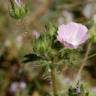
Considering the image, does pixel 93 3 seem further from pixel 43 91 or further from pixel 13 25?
pixel 43 91

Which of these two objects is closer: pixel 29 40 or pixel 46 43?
pixel 46 43

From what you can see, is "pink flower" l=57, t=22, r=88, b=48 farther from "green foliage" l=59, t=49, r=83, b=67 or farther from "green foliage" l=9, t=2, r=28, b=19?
"green foliage" l=9, t=2, r=28, b=19

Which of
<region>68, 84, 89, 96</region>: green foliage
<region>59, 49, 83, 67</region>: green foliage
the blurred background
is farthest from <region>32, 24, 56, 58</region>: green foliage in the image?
the blurred background

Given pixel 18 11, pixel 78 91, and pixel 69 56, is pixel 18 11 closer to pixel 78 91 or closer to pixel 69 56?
pixel 69 56

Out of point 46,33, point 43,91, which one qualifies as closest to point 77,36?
point 46,33

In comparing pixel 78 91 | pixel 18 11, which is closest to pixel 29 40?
pixel 18 11
